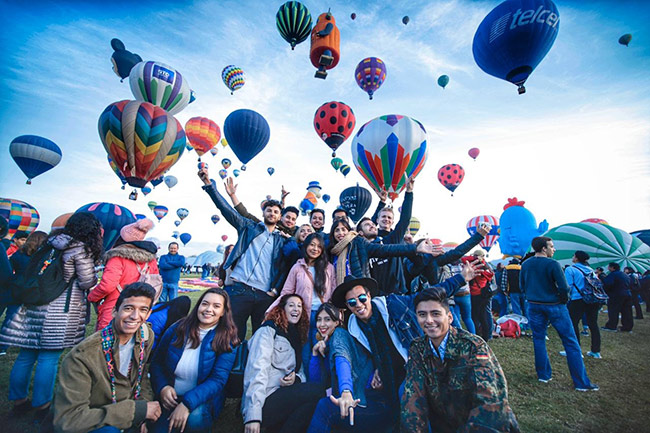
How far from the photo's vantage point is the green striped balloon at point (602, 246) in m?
17.9

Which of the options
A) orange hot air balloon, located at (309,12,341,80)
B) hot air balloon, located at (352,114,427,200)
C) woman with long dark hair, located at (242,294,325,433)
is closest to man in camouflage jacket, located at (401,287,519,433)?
woman with long dark hair, located at (242,294,325,433)

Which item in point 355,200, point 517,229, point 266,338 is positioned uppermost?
point 355,200

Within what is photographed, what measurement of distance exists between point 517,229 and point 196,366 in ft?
62.2

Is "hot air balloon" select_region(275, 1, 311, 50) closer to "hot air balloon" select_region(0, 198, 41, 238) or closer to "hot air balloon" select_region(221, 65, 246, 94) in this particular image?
"hot air balloon" select_region(221, 65, 246, 94)

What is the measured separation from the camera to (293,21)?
12.1 m

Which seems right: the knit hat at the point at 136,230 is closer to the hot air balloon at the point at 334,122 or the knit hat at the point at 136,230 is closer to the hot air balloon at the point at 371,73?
the hot air balloon at the point at 334,122

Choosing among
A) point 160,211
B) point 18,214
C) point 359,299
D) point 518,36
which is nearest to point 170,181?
point 160,211

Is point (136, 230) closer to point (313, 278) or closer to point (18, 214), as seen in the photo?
point (313, 278)

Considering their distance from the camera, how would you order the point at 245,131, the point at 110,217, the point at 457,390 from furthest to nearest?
the point at 110,217
the point at 245,131
the point at 457,390

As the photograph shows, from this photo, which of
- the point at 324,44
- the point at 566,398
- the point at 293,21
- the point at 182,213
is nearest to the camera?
the point at 566,398

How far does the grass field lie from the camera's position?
3.32m

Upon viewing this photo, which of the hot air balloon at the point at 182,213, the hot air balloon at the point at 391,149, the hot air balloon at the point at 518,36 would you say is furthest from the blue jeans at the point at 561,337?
the hot air balloon at the point at 182,213

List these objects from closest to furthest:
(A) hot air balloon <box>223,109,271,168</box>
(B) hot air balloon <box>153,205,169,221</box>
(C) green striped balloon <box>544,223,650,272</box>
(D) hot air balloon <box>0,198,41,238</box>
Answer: (A) hot air balloon <box>223,109,271,168</box>, (C) green striped balloon <box>544,223,650,272</box>, (D) hot air balloon <box>0,198,41,238</box>, (B) hot air balloon <box>153,205,169,221</box>

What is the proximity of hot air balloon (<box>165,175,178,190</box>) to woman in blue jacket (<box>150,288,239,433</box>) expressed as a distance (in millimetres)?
30655
